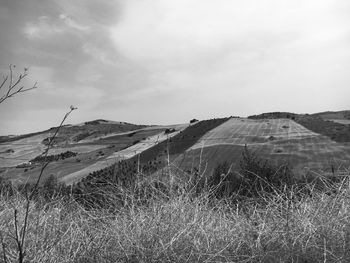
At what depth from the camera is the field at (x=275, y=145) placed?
34.1 meters

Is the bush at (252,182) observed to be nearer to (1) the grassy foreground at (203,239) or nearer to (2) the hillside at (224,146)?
(1) the grassy foreground at (203,239)

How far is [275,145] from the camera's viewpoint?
43.6m

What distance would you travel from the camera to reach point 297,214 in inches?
167

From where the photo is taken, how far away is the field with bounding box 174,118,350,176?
112ft

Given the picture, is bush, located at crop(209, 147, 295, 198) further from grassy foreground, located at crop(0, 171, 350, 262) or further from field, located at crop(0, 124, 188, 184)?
field, located at crop(0, 124, 188, 184)

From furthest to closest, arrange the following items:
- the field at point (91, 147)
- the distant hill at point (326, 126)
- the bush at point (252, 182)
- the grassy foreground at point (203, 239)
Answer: the field at point (91, 147), the distant hill at point (326, 126), the bush at point (252, 182), the grassy foreground at point (203, 239)

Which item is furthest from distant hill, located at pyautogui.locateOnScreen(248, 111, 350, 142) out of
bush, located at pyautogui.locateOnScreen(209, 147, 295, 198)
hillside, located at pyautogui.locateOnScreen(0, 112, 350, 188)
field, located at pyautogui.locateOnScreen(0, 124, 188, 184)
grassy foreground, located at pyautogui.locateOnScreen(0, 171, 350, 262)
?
grassy foreground, located at pyautogui.locateOnScreen(0, 171, 350, 262)

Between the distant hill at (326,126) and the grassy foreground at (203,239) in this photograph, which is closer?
the grassy foreground at (203,239)

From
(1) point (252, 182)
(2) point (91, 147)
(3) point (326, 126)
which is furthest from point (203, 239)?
(2) point (91, 147)

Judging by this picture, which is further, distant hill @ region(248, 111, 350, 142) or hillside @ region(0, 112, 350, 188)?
distant hill @ region(248, 111, 350, 142)

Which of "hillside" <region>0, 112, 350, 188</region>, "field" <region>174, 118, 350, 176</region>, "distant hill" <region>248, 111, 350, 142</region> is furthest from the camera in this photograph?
"distant hill" <region>248, 111, 350, 142</region>

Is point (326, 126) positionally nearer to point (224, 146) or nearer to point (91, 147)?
point (224, 146)

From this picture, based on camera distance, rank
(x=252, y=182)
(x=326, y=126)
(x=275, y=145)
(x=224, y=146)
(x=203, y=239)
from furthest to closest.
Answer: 1. (x=326, y=126)
2. (x=224, y=146)
3. (x=275, y=145)
4. (x=252, y=182)
5. (x=203, y=239)

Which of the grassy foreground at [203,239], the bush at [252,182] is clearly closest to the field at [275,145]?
the bush at [252,182]
